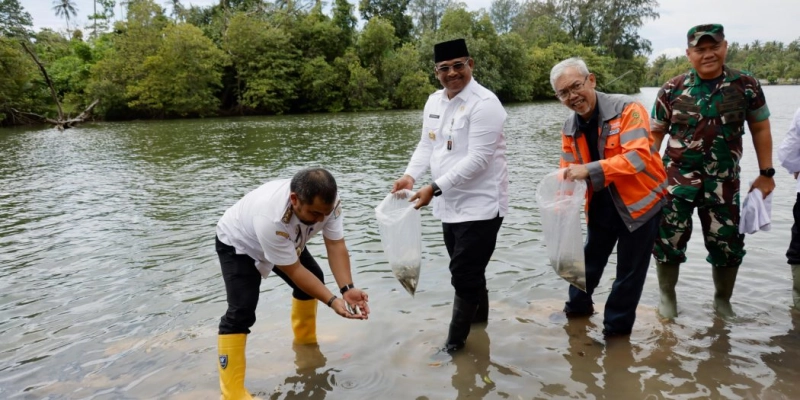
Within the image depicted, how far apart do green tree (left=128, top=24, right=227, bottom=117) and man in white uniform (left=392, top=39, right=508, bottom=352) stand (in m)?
44.6

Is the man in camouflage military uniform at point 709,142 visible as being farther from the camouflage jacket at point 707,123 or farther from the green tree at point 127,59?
the green tree at point 127,59

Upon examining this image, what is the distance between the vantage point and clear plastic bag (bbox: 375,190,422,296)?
3.90 m

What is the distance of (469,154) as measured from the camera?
3.67 meters

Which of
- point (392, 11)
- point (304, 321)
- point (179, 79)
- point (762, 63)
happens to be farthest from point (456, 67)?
point (762, 63)

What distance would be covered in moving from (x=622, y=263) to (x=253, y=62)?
48911mm

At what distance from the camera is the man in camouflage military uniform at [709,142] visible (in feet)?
12.7

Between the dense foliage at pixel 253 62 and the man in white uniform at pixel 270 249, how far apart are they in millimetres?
44436

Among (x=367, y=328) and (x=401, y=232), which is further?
(x=367, y=328)

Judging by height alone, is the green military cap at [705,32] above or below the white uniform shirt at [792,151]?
above

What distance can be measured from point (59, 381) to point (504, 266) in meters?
4.52

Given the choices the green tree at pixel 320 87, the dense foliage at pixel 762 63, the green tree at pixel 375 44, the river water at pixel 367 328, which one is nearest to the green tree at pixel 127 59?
the green tree at pixel 320 87

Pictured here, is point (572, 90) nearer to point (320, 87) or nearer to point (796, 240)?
point (796, 240)

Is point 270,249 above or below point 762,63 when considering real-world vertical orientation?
below

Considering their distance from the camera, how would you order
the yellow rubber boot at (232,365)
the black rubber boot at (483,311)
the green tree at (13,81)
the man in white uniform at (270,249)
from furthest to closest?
the green tree at (13,81)
the black rubber boot at (483,311)
the yellow rubber boot at (232,365)
the man in white uniform at (270,249)
